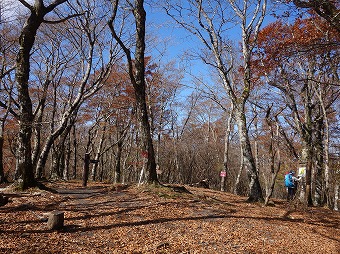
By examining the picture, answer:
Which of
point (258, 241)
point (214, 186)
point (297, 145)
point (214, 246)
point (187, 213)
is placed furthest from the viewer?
point (214, 186)

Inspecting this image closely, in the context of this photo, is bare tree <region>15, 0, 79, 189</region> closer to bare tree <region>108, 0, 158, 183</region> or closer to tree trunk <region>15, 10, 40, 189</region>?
tree trunk <region>15, 10, 40, 189</region>

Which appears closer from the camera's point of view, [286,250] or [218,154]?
[286,250]

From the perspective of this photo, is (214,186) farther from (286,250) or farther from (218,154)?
(286,250)

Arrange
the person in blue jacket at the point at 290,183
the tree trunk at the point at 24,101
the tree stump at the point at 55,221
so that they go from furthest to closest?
the person in blue jacket at the point at 290,183 → the tree trunk at the point at 24,101 → the tree stump at the point at 55,221

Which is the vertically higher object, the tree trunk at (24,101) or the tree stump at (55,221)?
the tree trunk at (24,101)

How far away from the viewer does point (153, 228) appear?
5387mm

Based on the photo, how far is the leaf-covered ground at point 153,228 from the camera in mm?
4426

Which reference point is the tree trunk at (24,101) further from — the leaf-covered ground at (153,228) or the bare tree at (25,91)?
the leaf-covered ground at (153,228)

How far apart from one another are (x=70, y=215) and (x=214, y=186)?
91.5 feet

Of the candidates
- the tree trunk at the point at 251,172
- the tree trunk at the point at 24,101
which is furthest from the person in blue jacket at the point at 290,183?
the tree trunk at the point at 24,101

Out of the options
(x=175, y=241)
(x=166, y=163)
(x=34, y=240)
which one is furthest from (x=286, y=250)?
(x=166, y=163)

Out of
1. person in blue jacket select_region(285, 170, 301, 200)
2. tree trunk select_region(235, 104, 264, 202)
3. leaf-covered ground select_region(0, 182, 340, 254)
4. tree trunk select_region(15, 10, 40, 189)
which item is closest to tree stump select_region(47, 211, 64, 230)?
leaf-covered ground select_region(0, 182, 340, 254)

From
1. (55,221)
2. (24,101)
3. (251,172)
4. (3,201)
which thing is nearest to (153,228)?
(55,221)

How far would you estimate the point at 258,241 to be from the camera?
5113 mm
